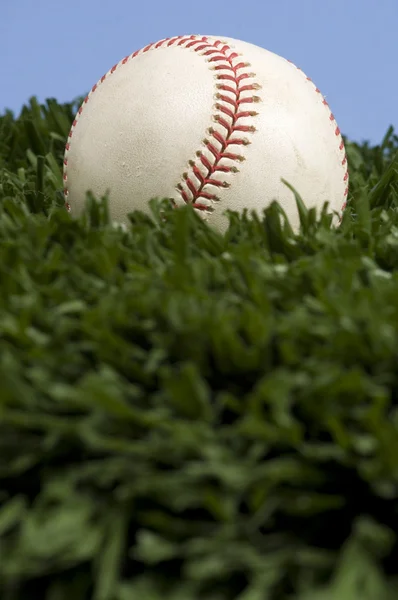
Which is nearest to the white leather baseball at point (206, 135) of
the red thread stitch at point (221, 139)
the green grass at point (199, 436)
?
the red thread stitch at point (221, 139)

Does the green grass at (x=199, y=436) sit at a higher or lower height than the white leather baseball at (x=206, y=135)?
lower

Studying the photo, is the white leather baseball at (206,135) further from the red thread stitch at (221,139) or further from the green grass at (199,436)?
the green grass at (199,436)

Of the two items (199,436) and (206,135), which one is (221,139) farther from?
(199,436)

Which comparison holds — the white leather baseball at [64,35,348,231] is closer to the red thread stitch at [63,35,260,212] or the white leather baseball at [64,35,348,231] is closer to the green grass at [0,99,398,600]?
the red thread stitch at [63,35,260,212]

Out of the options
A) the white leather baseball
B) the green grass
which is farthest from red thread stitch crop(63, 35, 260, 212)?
the green grass

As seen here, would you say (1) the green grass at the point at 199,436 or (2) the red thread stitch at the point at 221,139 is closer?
(1) the green grass at the point at 199,436

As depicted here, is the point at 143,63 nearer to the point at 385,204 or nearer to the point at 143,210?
the point at 143,210
